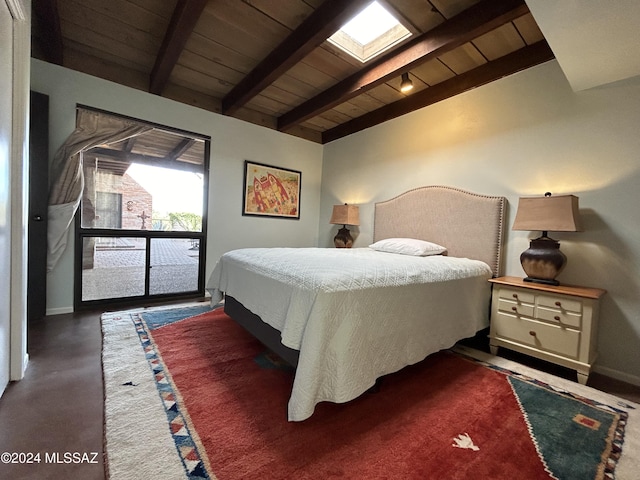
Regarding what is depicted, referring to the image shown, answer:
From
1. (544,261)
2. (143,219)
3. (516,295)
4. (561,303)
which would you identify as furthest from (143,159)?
(561,303)

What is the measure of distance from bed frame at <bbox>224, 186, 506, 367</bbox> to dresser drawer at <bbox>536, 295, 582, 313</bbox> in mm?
553

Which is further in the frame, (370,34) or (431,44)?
(370,34)

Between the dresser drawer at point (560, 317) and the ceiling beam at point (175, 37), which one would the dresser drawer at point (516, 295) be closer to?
the dresser drawer at point (560, 317)

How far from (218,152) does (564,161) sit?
362 centimetres

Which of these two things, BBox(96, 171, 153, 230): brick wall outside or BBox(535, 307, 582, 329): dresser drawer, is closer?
BBox(535, 307, 582, 329): dresser drawer

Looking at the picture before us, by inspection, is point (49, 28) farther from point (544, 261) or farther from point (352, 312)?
point (544, 261)

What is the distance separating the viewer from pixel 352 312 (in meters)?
1.34

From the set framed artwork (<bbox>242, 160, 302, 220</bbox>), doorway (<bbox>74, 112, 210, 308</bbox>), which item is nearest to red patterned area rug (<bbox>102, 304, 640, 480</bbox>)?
doorway (<bbox>74, 112, 210, 308</bbox>)

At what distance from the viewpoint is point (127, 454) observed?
1089 millimetres

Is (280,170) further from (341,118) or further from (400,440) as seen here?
(400,440)

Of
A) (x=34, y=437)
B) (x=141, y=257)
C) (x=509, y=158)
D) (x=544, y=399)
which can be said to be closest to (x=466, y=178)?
(x=509, y=158)

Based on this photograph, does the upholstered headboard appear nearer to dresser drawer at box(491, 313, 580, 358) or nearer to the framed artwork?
dresser drawer at box(491, 313, 580, 358)

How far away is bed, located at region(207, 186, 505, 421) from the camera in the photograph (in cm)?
127

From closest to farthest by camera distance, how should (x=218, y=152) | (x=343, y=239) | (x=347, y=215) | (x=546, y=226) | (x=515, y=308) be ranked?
(x=546, y=226) < (x=515, y=308) < (x=218, y=152) < (x=347, y=215) < (x=343, y=239)
